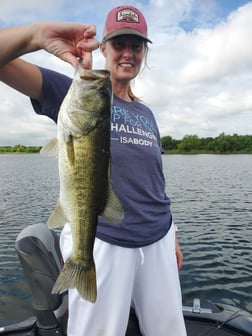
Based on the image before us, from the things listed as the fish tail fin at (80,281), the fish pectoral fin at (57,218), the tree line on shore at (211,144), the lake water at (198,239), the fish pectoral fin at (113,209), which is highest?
the tree line on shore at (211,144)

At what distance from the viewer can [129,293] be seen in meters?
2.38

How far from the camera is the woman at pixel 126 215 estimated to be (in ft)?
7.48

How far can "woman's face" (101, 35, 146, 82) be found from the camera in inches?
99.8

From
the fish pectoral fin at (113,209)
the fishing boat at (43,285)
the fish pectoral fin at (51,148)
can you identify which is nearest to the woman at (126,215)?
the fish pectoral fin at (113,209)

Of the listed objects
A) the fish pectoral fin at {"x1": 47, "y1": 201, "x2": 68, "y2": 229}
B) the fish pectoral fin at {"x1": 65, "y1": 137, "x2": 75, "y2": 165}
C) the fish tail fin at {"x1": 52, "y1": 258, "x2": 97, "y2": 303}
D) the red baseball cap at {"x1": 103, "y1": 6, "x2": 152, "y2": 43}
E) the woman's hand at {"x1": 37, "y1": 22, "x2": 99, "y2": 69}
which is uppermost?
the red baseball cap at {"x1": 103, "y1": 6, "x2": 152, "y2": 43}

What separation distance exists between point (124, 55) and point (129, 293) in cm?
175

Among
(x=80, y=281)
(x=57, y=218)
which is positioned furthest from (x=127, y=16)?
(x=80, y=281)

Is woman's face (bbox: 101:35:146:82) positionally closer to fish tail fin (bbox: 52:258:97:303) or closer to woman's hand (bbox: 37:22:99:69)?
woman's hand (bbox: 37:22:99:69)

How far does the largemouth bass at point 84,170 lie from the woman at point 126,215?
0.22 m

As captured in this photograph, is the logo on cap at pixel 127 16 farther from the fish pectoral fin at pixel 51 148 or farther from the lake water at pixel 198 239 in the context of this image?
the lake water at pixel 198 239

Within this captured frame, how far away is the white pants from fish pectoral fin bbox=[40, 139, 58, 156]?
1.96ft

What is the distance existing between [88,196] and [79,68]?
0.76 meters

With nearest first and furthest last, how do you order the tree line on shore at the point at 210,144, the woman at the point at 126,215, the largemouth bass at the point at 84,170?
the largemouth bass at the point at 84,170 < the woman at the point at 126,215 < the tree line on shore at the point at 210,144

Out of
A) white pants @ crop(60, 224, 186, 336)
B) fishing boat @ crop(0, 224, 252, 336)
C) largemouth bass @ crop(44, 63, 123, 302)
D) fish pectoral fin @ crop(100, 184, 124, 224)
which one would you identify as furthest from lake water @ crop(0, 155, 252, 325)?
fish pectoral fin @ crop(100, 184, 124, 224)
